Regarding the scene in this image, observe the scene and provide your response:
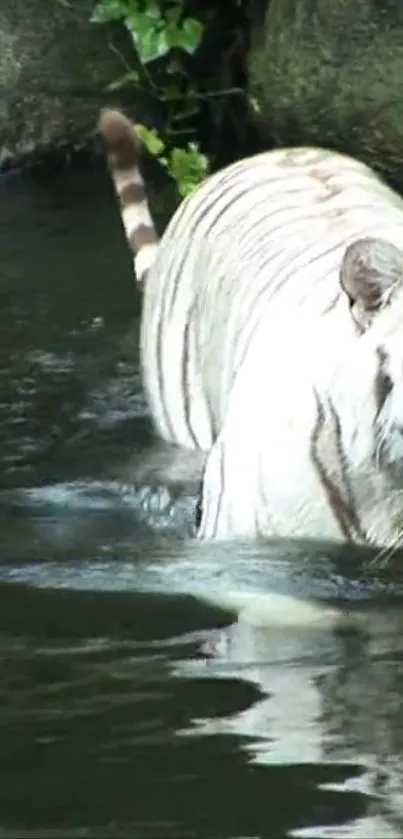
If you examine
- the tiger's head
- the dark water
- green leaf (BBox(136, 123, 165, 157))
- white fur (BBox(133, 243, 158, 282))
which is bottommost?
the dark water

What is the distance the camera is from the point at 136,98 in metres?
7.15

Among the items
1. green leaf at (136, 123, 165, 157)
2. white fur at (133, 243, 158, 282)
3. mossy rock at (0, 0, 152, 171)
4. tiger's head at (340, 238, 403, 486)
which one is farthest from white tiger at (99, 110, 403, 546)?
mossy rock at (0, 0, 152, 171)

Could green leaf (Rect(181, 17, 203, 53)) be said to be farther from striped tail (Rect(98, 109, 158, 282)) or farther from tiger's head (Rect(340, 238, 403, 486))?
tiger's head (Rect(340, 238, 403, 486))

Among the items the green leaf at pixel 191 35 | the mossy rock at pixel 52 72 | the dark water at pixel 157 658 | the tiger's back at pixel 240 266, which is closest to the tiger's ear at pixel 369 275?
the tiger's back at pixel 240 266

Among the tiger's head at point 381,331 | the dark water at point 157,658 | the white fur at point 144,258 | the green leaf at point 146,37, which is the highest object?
the green leaf at point 146,37

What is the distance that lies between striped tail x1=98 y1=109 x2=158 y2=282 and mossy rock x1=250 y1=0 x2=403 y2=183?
1.65 meters

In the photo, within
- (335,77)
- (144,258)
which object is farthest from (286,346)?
(335,77)

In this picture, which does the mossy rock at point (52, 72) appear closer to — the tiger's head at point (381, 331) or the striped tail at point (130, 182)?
the striped tail at point (130, 182)

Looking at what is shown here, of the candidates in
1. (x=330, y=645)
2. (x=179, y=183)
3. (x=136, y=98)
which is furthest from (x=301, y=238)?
(x=136, y=98)

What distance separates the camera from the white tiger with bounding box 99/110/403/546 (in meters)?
2.45

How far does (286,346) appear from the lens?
8.66 ft

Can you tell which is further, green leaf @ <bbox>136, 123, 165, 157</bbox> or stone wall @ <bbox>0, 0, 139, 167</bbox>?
stone wall @ <bbox>0, 0, 139, 167</bbox>

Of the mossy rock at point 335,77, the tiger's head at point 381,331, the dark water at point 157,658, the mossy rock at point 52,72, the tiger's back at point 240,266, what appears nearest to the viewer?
the dark water at point 157,658

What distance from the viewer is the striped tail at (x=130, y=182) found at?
3842mm
